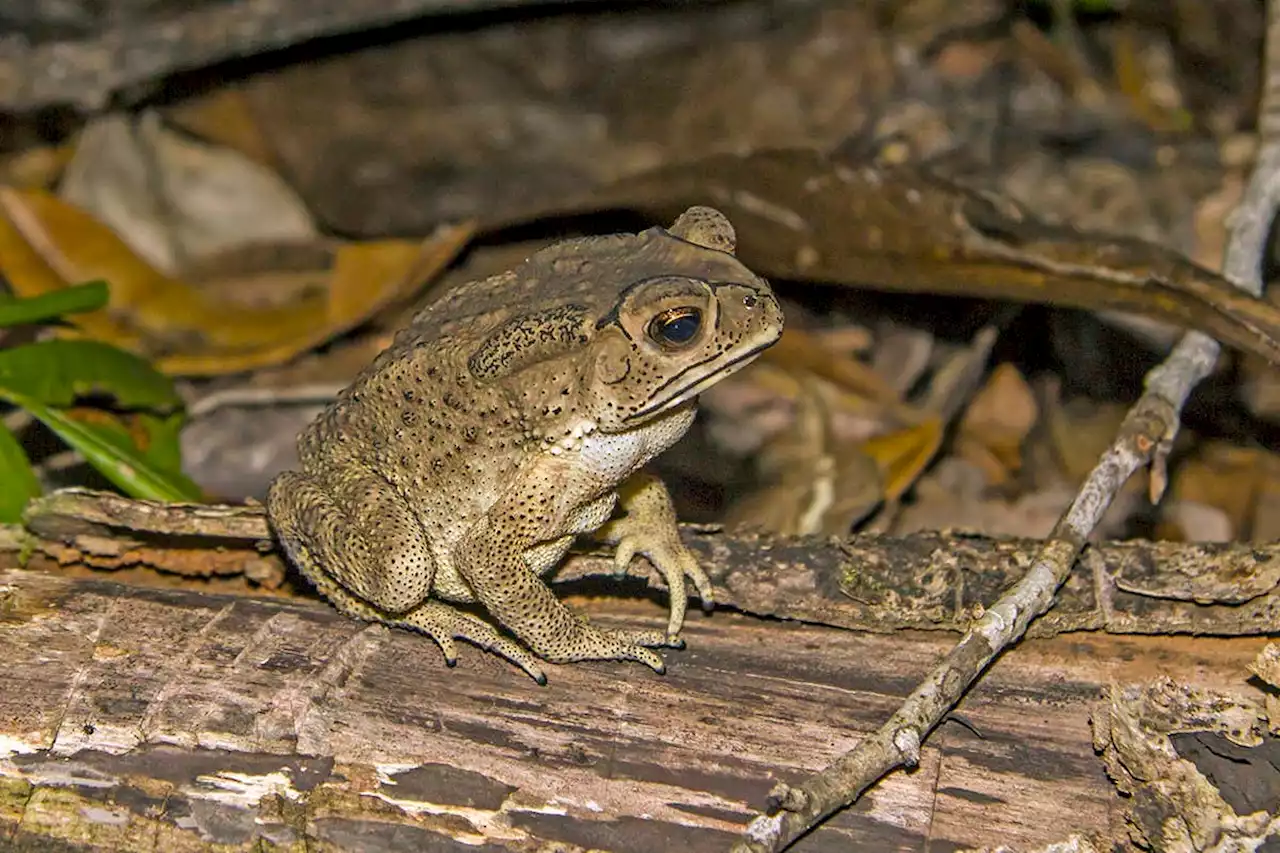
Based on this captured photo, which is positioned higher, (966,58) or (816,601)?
(966,58)

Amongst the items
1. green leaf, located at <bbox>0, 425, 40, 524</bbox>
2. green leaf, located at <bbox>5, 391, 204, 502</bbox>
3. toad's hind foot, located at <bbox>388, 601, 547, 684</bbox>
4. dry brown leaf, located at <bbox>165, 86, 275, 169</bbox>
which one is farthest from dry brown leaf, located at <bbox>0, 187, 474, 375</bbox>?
toad's hind foot, located at <bbox>388, 601, 547, 684</bbox>

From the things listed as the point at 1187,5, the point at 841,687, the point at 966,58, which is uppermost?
the point at 1187,5

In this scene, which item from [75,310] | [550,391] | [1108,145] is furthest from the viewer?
[1108,145]

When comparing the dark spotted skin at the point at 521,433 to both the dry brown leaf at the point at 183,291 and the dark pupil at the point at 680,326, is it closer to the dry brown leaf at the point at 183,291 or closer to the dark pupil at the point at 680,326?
the dark pupil at the point at 680,326

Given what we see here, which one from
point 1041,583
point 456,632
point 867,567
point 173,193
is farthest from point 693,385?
point 173,193

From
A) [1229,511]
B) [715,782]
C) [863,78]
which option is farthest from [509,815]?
[863,78]

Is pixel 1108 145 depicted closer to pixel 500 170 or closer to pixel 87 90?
pixel 500 170

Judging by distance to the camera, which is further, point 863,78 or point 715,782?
point 863,78

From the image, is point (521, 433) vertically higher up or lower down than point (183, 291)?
lower down

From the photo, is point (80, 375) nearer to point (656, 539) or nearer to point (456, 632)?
point (456, 632)
